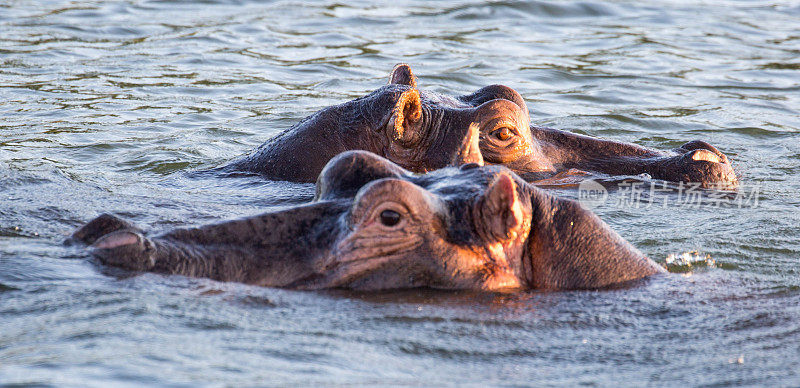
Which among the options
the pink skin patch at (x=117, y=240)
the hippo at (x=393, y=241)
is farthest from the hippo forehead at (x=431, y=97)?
the pink skin patch at (x=117, y=240)

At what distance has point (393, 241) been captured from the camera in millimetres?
4695

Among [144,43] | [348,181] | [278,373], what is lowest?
[278,373]

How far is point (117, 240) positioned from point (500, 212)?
5.61 ft

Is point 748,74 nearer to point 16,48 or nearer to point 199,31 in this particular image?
point 199,31

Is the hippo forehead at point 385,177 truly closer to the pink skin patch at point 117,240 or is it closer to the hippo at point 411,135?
the pink skin patch at point 117,240

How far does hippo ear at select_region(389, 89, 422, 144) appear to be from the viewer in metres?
7.55

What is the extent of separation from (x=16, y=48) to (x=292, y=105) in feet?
15.0

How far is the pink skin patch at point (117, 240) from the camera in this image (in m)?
4.63

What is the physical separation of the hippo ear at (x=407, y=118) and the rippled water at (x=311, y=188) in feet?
2.74

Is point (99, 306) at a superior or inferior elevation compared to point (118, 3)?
inferior

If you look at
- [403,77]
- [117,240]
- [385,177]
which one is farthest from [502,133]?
[117,240]

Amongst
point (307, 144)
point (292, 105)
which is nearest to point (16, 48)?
point (292, 105)

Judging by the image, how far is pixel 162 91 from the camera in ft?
41.7

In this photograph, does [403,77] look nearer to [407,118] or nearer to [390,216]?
[407,118]
